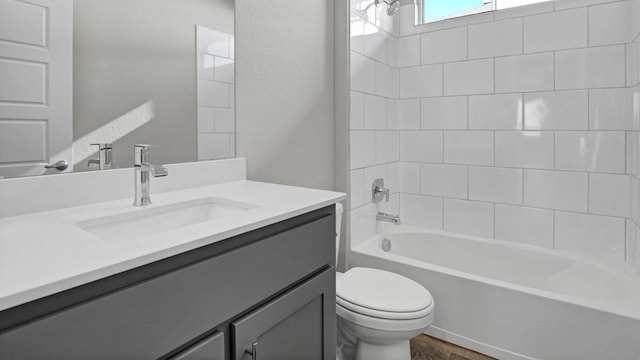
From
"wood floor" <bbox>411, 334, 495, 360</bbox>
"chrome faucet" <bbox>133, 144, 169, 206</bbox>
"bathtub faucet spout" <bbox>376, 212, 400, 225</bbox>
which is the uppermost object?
"chrome faucet" <bbox>133, 144, 169, 206</bbox>

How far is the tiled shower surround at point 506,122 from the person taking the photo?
2008mm

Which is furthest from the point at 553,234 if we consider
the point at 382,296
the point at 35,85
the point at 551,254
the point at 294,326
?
the point at 35,85

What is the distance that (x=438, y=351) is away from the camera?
6.19 ft

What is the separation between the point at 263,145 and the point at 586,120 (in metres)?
1.79

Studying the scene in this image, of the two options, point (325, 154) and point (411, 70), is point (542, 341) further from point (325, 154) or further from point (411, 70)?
point (411, 70)

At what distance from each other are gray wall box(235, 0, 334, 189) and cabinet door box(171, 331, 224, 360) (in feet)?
3.00

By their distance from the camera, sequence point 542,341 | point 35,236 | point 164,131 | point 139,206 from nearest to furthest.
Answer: point 35,236 → point 139,206 → point 164,131 → point 542,341

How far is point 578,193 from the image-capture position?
6.97ft

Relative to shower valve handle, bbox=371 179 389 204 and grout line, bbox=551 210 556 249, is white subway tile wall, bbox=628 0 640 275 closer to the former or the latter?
grout line, bbox=551 210 556 249

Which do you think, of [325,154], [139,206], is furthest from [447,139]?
[139,206]

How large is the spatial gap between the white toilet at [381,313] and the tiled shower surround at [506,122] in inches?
24.0

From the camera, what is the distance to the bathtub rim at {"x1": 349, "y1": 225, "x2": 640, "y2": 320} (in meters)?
1.54

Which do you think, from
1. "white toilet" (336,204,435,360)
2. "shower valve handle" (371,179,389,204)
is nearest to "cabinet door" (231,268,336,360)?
"white toilet" (336,204,435,360)

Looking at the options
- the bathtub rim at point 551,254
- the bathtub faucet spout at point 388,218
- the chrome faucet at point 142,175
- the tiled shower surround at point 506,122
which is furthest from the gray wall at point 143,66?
the bathtub faucet spout at point 388,218
